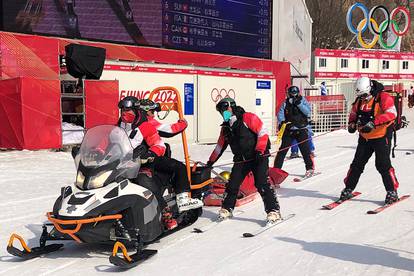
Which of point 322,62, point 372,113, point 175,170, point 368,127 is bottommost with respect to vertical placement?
point 175,170

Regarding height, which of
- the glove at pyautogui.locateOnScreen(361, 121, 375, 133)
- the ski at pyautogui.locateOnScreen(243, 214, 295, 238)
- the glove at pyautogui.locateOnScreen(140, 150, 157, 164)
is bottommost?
the ski at pyautogui.locateOnScreen(243, 214, 295, 238)

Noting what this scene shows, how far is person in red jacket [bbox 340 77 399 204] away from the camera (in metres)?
6.46

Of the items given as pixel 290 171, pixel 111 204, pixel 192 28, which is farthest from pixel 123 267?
pixel 192 28

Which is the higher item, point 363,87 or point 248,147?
point 363,87

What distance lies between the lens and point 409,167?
10.6 meters

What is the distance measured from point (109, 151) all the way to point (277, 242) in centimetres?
208

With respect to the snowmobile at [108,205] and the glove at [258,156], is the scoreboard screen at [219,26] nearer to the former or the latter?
the glove at [258,156]

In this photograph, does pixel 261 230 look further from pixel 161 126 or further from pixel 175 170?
pixel 161 126

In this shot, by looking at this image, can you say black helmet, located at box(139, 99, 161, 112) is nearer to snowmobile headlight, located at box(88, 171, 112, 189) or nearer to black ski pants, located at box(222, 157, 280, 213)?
snowmobile headlight, located at box(88, 171, 112, 189)

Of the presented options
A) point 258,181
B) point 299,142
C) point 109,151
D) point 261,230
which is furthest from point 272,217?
point 299,142

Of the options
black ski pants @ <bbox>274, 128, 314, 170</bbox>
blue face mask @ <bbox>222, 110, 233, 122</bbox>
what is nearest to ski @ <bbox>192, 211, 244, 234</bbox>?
blue face mask @ <bbox>222, 110, 233, 122</bbox>

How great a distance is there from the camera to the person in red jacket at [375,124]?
6.46m

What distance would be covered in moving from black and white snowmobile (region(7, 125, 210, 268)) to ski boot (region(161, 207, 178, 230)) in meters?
0.34

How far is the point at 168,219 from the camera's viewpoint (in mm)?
5527
